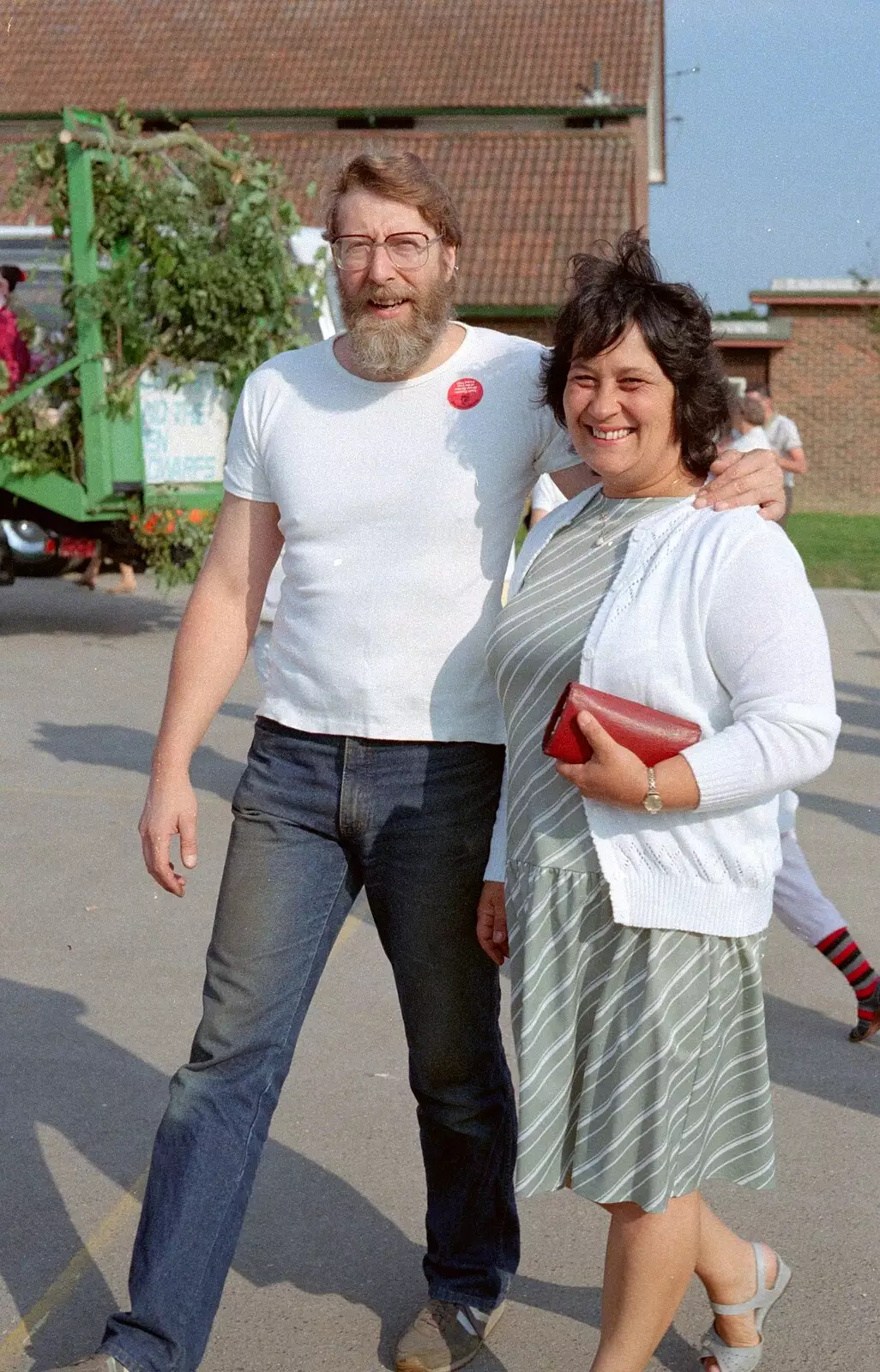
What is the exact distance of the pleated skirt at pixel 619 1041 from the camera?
2.46 m

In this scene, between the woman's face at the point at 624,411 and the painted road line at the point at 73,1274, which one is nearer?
the woman's face at the point at 624,411

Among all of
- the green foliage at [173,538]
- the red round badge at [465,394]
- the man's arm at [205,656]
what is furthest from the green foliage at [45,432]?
the red round badge at [465,394]

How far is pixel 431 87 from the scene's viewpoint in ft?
95.3

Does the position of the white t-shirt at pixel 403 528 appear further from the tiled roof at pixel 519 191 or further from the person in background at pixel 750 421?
the tiled roof at pixel 519 191

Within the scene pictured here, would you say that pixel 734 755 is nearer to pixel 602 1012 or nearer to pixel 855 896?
pixel 602 1012

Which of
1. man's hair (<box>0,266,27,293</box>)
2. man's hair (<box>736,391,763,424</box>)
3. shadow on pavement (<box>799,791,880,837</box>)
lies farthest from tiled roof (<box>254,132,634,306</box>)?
shadow on pavement (<box>799,791,880,837</box>)

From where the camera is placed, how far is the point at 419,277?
9.11 feet

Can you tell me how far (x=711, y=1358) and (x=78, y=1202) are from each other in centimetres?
145

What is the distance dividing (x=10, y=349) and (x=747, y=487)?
9.66m

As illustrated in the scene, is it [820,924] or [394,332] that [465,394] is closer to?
[394,332]

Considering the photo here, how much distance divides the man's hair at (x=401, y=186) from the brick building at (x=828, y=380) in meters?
33.1

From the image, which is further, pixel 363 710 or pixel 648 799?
pixel 363 710

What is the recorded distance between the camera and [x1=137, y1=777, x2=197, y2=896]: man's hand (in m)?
2.87

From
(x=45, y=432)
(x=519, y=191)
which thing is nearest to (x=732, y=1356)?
(x=45, y=432)
